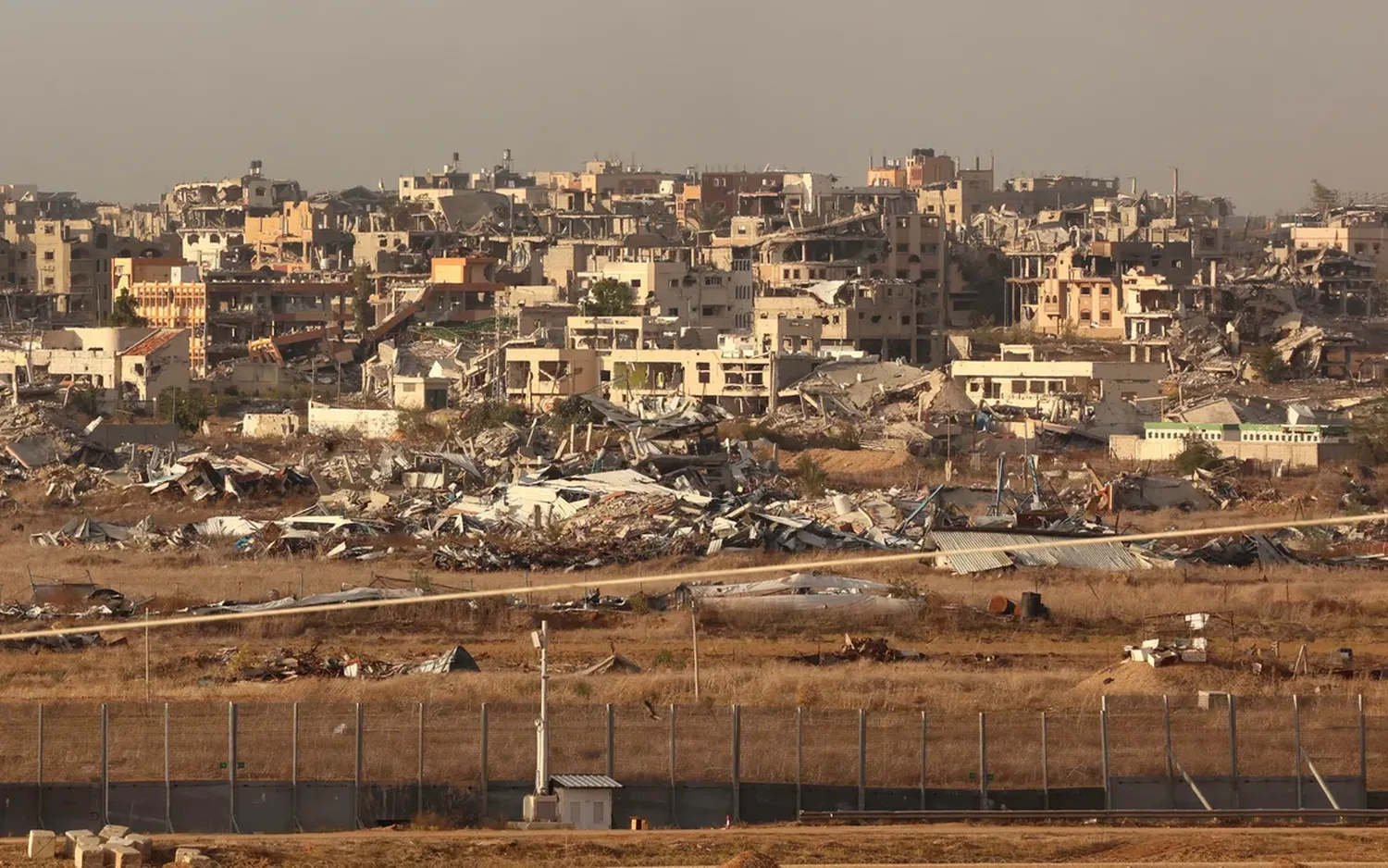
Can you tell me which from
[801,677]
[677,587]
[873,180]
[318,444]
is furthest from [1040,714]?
[873,180]

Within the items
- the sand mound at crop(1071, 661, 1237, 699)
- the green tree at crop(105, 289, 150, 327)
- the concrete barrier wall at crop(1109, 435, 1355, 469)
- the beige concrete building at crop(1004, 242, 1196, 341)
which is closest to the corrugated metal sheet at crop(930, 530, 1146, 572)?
the sand mound at crop(1071, 661, 1237, 699)

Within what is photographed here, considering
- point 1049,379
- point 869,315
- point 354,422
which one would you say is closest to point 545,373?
point 354,422

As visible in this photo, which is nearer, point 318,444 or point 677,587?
point 677,587

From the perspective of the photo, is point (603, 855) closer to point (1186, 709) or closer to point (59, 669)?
point (1186, 709)

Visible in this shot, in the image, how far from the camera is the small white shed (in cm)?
1675

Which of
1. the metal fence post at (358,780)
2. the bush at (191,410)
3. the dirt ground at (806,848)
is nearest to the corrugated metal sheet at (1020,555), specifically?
the dirt ground at (806,848)

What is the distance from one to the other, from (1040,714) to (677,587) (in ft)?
30.0

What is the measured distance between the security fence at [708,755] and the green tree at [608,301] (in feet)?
136

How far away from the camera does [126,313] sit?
6462 centimetres

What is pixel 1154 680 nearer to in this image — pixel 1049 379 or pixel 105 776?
pixel 105 776

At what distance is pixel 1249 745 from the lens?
18.8 m

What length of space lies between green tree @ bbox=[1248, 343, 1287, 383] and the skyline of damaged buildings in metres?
0.65

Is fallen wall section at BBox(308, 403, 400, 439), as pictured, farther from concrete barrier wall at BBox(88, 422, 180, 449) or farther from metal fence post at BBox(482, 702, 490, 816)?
metal fence post at BBox(482, 702, 490, 816)

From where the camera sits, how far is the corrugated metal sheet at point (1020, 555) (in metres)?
30.8
